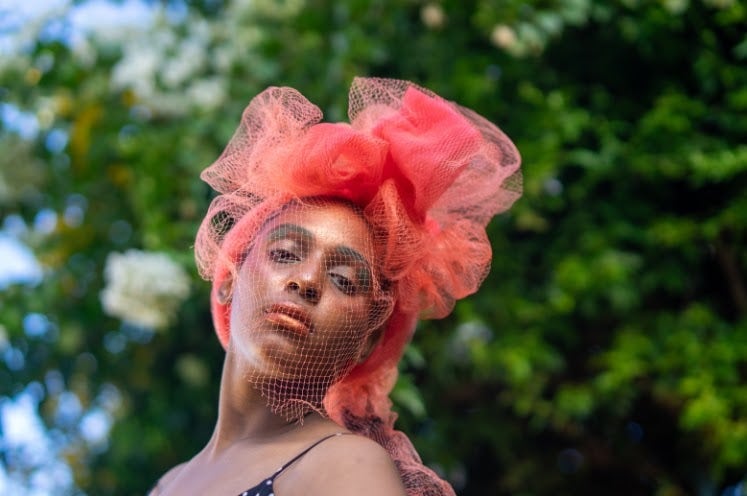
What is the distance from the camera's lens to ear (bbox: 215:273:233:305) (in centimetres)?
197

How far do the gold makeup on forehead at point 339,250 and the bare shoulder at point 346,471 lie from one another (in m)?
0.29

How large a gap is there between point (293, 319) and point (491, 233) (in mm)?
2173

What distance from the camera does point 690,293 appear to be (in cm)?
396

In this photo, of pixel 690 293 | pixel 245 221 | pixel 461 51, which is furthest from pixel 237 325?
pixel 690 293

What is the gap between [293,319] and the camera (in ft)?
5.67

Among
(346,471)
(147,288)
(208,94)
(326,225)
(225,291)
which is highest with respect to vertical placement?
(326,225)

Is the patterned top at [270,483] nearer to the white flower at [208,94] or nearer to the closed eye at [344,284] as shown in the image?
the closed eye at [344,284]

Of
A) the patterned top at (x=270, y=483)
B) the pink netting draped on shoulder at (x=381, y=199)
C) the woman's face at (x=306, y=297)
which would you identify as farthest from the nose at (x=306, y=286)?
the patterned top at (x=270, y=483)

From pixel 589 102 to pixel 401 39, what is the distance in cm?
77

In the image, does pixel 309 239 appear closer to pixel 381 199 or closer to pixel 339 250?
pixel 339 250

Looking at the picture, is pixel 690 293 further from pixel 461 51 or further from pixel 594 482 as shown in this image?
pixel 461 51

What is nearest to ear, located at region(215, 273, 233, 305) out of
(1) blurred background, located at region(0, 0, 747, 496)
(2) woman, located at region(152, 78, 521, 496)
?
(2) woman, located at region(152, 78, 521, 496)

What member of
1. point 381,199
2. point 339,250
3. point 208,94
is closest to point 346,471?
point 339,250

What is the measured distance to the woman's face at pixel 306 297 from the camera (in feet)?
5.69
